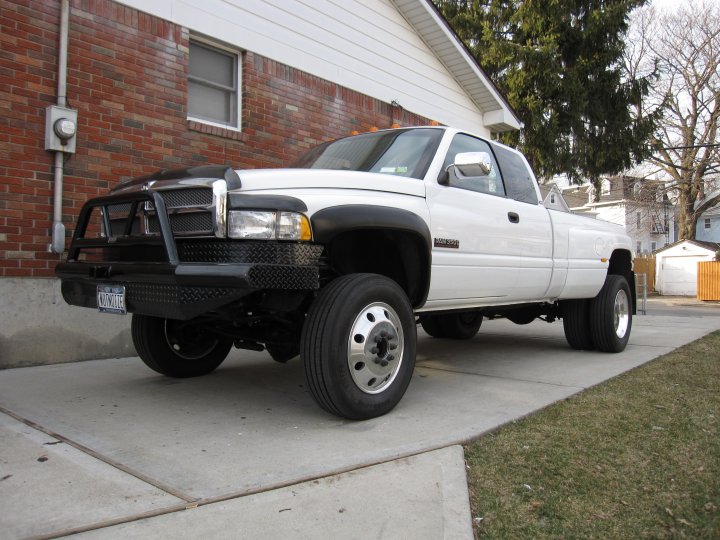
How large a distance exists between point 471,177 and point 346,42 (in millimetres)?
5407

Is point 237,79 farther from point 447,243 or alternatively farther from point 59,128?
point 447,243

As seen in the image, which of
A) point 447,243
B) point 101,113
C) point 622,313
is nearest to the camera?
point 447,243

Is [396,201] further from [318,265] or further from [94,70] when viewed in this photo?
[94,70]

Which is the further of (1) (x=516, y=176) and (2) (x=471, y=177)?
(1) (x=516, y=176)

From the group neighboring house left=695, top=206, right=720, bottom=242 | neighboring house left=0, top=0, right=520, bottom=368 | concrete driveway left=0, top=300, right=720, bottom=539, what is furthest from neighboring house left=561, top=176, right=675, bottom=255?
concrete driveway left=0, top=300, right=720, bottom=539

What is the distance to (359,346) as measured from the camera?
3.37 meters

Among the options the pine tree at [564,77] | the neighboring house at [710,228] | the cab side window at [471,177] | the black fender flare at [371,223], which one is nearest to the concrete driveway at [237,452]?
the black fender flare at [371,223]

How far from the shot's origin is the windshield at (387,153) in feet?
13.6

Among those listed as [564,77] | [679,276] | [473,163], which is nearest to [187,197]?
[473,163]

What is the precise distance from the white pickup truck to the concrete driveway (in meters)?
0.35

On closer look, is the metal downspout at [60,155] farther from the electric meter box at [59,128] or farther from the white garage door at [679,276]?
the white garage door at [679,276]

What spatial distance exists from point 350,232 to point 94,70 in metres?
3.81

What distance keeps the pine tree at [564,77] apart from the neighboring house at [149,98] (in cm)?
620

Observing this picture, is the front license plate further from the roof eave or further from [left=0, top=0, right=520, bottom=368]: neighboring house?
the roof eave
